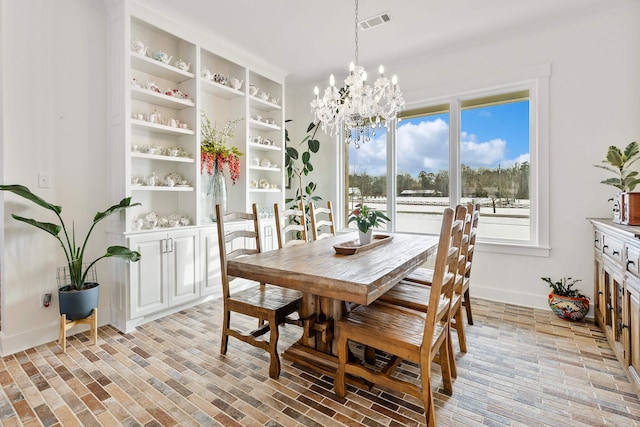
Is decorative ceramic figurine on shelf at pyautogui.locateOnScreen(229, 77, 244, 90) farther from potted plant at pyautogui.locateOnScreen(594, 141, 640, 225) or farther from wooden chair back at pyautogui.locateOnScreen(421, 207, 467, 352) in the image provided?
potted plant at pyautogui.locateOnScreen(594, 141, 640, 225)

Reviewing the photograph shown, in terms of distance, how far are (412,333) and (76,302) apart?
2476 mm

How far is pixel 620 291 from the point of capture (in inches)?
85.8

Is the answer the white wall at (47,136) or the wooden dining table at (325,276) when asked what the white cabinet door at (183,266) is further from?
the wooden dining table at (325,276)

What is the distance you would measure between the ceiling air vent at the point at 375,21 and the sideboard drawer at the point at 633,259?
8.64 feet

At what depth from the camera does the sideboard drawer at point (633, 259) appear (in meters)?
1.80

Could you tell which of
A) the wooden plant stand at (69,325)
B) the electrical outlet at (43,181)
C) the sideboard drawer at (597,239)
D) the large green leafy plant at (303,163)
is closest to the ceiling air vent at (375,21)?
the large green leafy plant at (303,163)

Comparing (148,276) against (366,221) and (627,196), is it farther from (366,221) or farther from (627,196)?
(627,196)

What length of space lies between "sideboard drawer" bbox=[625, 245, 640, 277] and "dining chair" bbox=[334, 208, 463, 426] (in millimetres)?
1070

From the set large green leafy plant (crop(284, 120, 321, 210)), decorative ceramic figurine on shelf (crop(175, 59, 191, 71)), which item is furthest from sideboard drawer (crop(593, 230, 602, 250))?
decorative ceramic figurine on shelf (crop(175, 59, 191, 71))

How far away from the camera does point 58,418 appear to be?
1675mm

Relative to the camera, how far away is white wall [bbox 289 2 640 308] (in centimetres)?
286

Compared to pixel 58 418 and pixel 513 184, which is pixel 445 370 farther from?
pixel 513 184

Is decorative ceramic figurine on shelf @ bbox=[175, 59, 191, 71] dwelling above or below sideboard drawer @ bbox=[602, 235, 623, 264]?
above

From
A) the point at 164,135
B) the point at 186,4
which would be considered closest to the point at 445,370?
the point at 164,135
